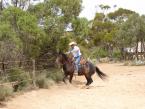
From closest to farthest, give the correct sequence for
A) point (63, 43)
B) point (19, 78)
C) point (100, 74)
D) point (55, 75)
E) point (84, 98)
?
point (84, 98) < point (19, 78) < point (100, 74) < point (55, 75) < point (63, 43)

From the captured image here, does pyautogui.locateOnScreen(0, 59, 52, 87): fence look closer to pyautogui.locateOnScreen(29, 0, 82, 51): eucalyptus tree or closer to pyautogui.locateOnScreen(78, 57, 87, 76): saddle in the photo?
pyautogui.locateOnScreen(78, 57, 87, 76): saddle

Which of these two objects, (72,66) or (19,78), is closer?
(19,78)

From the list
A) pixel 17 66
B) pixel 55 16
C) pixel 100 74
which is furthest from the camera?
pixel 55 16

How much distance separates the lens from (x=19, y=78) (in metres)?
16.1

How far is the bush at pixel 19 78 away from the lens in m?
15.8

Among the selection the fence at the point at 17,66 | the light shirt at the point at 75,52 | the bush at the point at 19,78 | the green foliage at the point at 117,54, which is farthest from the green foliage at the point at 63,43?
the green foliage at the point at 117,54

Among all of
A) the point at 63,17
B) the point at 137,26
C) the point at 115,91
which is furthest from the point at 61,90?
the point at 137,26

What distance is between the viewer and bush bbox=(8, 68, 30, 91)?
52.0ft

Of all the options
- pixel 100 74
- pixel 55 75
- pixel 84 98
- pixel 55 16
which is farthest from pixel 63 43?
pixel 84 98

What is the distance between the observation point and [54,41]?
66.0ft

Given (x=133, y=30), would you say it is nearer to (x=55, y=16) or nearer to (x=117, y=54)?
(x=117, y=54)

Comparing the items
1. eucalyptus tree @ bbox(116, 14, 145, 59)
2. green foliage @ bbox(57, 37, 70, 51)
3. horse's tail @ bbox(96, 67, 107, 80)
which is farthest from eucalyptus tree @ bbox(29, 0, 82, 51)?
eucalyptus tree @ bbox(116, 14, 145, 59)

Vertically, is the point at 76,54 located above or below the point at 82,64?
above

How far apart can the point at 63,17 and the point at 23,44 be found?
2743 millimetres
